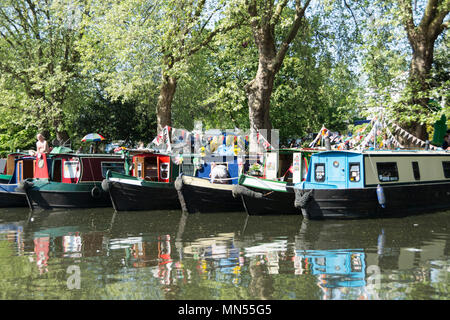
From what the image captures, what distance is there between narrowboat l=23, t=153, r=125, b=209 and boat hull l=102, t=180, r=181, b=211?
182 cm

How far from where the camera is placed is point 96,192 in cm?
2025

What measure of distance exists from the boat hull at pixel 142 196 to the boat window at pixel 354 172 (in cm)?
720

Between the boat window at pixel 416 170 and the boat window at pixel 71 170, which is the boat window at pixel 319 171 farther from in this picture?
the boat window at pixel 71 170

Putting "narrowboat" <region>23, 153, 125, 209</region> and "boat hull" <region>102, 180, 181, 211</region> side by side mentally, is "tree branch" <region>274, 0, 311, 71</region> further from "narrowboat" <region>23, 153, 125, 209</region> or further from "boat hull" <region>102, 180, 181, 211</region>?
"narrowboat" <region>23, 153, 125, 209</region>

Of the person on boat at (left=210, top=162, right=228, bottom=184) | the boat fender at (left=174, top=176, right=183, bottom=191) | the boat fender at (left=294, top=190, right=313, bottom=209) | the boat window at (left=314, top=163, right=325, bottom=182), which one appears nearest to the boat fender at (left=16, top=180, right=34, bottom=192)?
the boat fender at (left=174, top=176, right=183, bottom=191)

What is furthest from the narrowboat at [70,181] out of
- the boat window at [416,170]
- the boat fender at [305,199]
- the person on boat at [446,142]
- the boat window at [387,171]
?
the person on boat at [446,142]

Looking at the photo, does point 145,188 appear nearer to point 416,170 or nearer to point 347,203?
point 347,203

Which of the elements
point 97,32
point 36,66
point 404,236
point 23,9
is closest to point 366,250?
point 404,236

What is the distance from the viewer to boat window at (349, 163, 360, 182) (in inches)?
594

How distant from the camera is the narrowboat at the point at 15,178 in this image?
20703 millimetres

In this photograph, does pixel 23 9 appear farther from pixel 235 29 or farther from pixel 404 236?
pixel 404 236

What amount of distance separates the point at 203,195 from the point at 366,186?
583 centimetres

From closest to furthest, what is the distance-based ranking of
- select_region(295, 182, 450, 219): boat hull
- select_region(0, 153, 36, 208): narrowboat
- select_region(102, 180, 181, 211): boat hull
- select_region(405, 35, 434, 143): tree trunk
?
select_region(295, 182, 450, 219): boat hull < select_region(405, 35, 434, 143): tree trunk < select_region(102, 180, 181, 211): boat hull < select_region(0, 153, 36, 208): narrowboat

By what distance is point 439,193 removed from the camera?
17.2 metres
